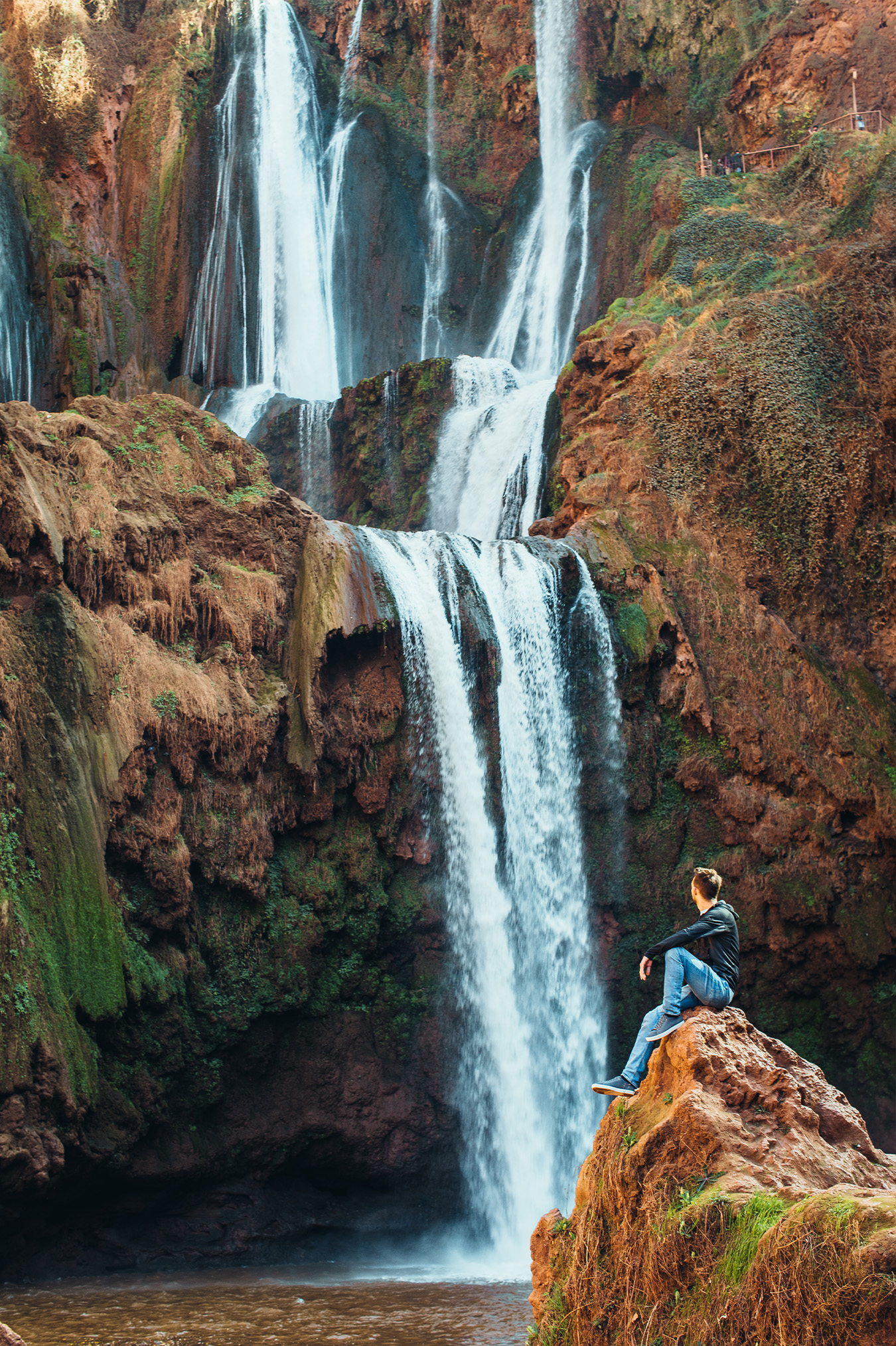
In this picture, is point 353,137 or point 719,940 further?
point 353,137

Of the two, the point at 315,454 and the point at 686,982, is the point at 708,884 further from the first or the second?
the point at 315,454

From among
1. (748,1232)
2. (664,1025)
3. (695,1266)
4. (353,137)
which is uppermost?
(353,137)

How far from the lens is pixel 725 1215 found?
17.5ft

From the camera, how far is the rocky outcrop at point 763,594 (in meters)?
17.3

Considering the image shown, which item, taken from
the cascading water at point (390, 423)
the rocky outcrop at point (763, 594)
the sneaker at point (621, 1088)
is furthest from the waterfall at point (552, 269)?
the sneaker at point (621, 1088)

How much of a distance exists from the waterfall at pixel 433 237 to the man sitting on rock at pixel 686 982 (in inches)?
1114

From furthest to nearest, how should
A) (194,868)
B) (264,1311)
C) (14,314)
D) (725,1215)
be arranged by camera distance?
(14,314) < (194,868) < (264,1311) < (725,1215)

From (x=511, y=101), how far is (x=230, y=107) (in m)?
8.96

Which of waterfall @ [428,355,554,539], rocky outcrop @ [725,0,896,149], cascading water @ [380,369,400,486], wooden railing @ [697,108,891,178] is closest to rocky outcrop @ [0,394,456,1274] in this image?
waterfall @ [428,355,554,539]

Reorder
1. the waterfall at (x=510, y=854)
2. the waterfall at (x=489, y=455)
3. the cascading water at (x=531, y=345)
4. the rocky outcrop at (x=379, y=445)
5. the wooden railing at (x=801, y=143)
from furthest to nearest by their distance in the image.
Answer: the wooden railing at (x=801, y=143) → the rocky outcrop at (x=379, y=445) → the cascading water at (x=531, y=345) → the waterfall at (x=489, y=455) → the waterfall at (x=510, y=854)

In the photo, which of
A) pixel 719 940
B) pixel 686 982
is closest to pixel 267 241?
pixel 719 940

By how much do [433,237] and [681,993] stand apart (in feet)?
105

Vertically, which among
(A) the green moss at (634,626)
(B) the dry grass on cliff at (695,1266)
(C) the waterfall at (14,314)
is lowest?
(B) the dry grass on cliff at (695,1266)

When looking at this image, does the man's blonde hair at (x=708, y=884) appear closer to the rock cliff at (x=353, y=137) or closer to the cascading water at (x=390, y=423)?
the cascading water at (x=390, y=423)
